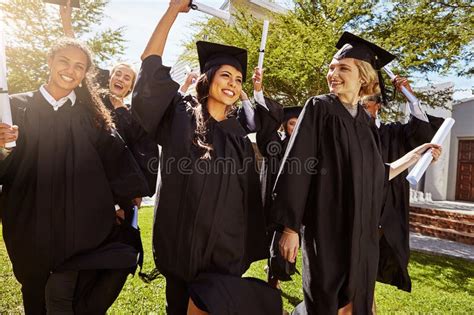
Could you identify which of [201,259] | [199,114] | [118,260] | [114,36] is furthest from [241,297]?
[114,36]

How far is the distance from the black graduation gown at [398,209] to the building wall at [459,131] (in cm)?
1569

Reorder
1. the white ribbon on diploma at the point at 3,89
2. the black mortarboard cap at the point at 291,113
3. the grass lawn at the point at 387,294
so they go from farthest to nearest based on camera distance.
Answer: the black mortarboard cap at the point at 291,113 → the grass lawn at the point at 387,294 → the white ribbon on diploma at the point at 3,89

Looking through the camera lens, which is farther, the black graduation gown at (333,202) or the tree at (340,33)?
the tree at (340,33)

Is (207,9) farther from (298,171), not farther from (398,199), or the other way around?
(398,199)

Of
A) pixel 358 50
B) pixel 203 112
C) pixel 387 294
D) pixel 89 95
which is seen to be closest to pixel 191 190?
pixel 203 112

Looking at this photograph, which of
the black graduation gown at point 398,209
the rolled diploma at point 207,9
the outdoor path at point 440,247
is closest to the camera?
the rolled diploma at point 207,9

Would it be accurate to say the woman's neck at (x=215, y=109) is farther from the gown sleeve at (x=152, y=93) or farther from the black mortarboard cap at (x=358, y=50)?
the black mortarboard cap at (x=358, y=50)

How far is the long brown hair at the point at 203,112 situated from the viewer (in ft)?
6.79

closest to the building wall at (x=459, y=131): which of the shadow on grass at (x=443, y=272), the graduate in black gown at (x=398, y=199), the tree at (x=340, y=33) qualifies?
the tree at (x=340, y=33)

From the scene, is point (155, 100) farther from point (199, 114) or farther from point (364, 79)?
point (364, 79)

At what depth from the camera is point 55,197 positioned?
88.7 inches

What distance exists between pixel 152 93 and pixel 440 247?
30.0 ft

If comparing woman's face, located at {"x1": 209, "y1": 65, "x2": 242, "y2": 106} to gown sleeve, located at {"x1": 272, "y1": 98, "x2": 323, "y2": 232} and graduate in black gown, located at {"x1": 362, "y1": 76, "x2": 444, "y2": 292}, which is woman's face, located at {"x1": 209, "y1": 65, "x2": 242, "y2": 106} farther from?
graduate in black gown, located at {"x1": 362, "y1": 76, "x2": 444, "y2": 292}

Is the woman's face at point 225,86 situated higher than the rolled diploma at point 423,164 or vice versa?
the woman's face at point 225,86
